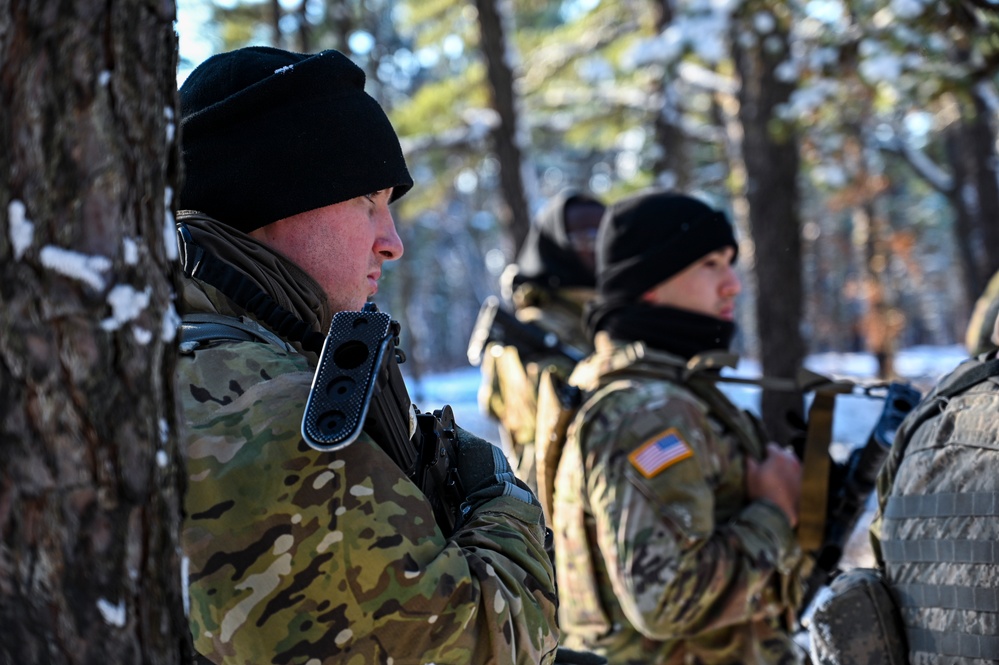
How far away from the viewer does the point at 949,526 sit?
2.03 m

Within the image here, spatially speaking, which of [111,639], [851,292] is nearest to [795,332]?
[111,639]

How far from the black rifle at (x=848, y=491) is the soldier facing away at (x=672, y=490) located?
0.47 ft

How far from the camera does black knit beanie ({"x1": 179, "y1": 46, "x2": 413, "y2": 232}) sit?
1956 millimetres

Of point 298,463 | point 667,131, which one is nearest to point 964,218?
point 667,131

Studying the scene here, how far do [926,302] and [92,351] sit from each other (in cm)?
6081

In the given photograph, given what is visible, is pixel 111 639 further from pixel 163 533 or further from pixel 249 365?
pixel 249 365

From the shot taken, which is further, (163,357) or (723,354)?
(723,354)

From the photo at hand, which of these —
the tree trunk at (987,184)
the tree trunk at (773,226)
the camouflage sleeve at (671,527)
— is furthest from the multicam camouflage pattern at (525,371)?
the tree trunk at (987,184)

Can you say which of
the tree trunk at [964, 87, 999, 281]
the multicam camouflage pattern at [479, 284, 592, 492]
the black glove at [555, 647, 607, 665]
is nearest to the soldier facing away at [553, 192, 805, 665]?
the multicam camouflage pattern at [479, 284, 592, 492]

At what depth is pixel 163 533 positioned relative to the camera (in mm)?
1108

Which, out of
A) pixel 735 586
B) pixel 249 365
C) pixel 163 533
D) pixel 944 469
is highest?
pixel 249 365

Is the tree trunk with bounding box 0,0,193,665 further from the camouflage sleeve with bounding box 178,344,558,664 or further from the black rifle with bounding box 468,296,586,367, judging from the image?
the black rifle with bounding box 468,296,586,367

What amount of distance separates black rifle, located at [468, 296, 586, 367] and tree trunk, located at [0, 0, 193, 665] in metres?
3.40

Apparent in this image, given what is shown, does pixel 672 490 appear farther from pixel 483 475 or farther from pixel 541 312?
pixel 541 312
